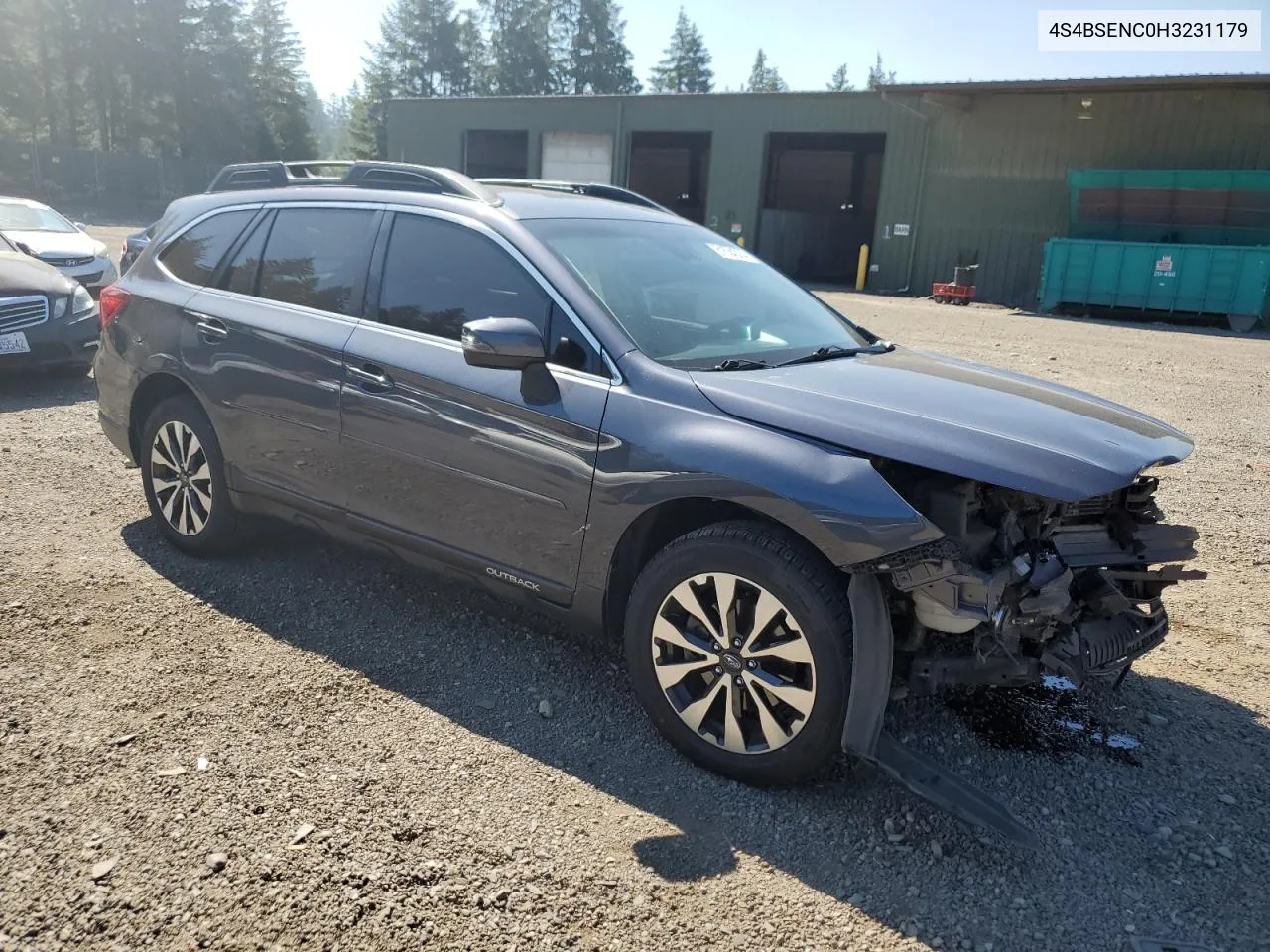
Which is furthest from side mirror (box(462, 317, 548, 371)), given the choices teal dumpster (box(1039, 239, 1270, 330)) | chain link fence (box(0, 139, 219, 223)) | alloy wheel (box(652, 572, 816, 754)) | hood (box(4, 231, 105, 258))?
chain link fence (box(0, 139, 219, 223))

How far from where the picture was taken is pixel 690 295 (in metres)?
3.79

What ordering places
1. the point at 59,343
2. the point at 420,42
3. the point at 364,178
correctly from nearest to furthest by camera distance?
the point at 364,178
the point at 59,343
the point at 420,42

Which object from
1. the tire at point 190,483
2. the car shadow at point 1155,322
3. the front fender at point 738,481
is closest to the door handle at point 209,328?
the tire at point 190,483

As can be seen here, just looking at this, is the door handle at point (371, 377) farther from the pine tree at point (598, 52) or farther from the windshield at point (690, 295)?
the pine tree at point (598, 52)

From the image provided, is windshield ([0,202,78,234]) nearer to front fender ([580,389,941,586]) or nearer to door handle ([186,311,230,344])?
door handle ([186,311,230,344])

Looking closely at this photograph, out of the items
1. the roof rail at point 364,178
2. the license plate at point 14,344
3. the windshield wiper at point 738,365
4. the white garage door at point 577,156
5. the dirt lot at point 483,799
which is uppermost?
the white garage door at point 577,156

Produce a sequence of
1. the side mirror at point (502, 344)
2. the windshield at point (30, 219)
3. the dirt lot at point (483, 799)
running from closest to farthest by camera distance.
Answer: the dirt lot at point (483, 799)
the side mirror at point (502, 344)
the windshield at point (30, 219)

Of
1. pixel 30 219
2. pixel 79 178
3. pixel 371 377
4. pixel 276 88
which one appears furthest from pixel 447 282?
pixel 276 88

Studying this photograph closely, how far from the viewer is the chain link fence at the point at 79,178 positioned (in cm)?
4234

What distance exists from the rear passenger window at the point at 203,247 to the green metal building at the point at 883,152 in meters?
22.2

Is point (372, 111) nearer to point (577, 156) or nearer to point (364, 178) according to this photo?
point (577, 156)

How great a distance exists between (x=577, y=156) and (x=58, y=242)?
2184 cm

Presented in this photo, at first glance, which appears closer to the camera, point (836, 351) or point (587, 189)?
point (836, 351)

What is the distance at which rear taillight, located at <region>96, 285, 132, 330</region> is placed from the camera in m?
4.79
